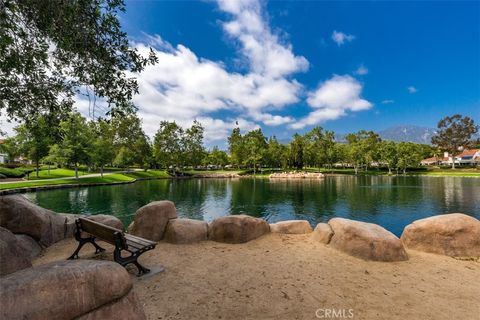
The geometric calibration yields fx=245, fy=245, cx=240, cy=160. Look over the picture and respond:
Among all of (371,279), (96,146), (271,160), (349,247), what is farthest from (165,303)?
(271,160)

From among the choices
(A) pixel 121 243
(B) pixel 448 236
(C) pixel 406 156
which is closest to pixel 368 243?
(B) pixel 448 236

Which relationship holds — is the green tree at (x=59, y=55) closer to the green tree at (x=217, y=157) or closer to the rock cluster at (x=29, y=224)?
the rock cluster at (x=29, y=224)

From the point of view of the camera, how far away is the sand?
16.4 feet

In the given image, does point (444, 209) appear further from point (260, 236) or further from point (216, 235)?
point (216, 235)

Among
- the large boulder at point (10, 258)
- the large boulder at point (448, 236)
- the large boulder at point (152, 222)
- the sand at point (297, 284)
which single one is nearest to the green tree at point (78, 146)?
the large boulder at point (152, 222)

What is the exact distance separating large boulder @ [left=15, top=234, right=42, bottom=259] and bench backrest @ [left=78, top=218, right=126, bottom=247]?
91.5 inches

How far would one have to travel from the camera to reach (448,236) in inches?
333

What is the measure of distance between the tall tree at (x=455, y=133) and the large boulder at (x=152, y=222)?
366 feet

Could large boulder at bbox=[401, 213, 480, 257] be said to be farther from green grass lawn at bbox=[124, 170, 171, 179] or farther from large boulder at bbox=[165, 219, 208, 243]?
green grass lawn at bbox=[124, 170, 171, 179]

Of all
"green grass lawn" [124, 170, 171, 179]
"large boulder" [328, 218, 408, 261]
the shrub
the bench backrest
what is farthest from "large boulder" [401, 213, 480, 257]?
"green grass lawn" [124, 170, 171, 179]

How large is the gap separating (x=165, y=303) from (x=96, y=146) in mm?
51324

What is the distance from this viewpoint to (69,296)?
3223mm

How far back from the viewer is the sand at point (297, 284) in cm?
499

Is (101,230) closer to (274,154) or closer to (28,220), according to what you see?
(28,220)
